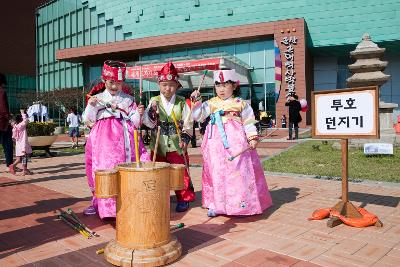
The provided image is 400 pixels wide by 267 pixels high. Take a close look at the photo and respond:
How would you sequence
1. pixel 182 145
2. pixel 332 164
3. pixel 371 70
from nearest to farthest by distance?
1. pixel 182 145
2. pixel 332 164
3. pixel 371 70

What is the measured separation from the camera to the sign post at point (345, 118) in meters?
4.16

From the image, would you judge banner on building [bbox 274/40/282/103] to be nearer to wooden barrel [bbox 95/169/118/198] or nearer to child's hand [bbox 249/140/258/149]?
child's hand [bbox 249/140/258/149]

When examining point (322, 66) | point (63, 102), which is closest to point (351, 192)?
point (322, 66)

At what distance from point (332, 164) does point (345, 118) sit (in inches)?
184

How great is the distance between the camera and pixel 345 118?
4355mm

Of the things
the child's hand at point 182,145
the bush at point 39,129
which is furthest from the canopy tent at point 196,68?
the child's hand at point 182,145

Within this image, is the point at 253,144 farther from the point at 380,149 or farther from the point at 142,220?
the point at 380,149

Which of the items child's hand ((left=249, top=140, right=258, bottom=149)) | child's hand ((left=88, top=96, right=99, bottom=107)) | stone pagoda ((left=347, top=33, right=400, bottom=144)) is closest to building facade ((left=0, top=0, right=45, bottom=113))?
stone pagoda ((left=347, top=33, right=400, bottom=144))

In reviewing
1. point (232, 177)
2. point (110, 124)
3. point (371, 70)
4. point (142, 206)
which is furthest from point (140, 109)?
point (371, 70)

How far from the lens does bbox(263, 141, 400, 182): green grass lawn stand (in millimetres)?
7293

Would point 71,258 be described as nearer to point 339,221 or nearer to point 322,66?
point 339,221

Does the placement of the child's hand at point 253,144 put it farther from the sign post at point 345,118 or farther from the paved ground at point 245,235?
the paved ground at point 245,235

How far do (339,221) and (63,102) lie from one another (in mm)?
33940

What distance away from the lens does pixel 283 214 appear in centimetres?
467
